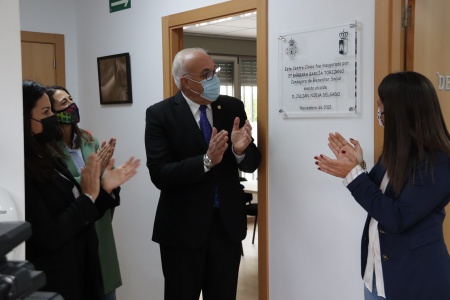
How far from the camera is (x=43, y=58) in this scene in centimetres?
383

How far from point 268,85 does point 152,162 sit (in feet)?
2.36

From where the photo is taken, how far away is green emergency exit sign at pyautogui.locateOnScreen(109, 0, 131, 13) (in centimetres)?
350

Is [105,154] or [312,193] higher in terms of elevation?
[105,154]

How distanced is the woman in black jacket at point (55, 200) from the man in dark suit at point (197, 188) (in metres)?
0.48

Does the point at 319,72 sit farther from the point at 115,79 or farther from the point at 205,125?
the point at 115,79

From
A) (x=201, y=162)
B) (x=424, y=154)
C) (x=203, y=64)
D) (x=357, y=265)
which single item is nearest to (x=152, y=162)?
(x=201, y=162)

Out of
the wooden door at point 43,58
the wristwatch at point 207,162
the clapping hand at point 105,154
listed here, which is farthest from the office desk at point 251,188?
the clapping hand at point 105,154

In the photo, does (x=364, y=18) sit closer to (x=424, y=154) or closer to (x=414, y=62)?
(x=414, y=62)

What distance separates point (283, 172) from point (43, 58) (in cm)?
221

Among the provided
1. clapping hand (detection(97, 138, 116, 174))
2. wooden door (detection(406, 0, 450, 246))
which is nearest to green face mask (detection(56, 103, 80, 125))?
clapping hand (detection(97, 138, 116, 174))

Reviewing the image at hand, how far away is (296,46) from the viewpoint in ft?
8.18

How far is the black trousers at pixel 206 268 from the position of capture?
2.46 meters

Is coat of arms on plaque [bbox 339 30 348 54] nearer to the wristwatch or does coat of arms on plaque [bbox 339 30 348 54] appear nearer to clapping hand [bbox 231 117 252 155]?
clapping hand [bbox 231 117 252 155]

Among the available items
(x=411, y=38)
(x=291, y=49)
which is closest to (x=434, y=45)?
(x=411, y=38)
